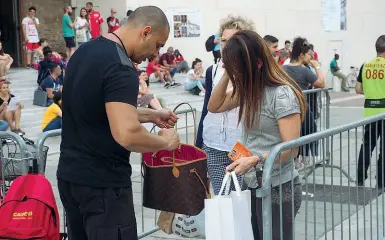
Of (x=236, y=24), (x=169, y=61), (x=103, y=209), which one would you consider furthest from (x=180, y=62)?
(x=103, y=209)

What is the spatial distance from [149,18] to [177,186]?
1044 mm

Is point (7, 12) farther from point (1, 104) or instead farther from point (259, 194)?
point (259, 194)

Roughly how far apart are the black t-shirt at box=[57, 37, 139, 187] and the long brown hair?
768mm

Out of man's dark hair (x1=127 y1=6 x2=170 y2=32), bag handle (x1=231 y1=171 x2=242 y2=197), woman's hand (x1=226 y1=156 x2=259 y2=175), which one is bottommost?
bag handle (x1=231 y1=171 x2=242 y2=197)

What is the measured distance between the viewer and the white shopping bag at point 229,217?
3.37 meters

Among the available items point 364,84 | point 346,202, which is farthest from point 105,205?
point 364,84

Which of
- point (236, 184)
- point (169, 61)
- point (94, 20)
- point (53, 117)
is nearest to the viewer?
point (236, 184)

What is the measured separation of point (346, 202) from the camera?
5258 millimetres

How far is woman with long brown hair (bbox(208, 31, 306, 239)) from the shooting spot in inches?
149

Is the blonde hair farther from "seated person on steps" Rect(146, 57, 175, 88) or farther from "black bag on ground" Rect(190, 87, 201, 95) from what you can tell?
"seated person on steps" Rect(146, 57, 175, 88)

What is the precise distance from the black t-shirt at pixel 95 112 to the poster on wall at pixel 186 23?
2044 centimetres

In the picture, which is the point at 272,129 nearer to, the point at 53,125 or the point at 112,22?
the point at 53,125

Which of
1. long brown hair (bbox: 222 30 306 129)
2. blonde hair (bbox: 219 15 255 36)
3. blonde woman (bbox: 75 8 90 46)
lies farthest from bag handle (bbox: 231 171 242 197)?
blonde woman (bbox: 75 8 90 46)

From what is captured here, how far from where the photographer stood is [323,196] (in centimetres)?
455
